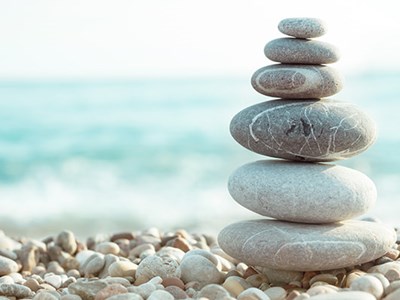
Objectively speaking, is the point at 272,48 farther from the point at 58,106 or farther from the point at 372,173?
the point at 58,106

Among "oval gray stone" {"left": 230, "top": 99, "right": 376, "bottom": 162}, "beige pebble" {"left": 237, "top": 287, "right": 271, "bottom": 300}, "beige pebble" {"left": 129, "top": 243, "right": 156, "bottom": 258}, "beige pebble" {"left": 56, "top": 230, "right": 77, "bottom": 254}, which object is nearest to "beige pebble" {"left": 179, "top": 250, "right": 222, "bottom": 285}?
"beige pebble" {"left": 237, "top": 287, "right": 271, "bottom": 300}

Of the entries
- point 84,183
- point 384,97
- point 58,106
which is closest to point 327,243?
point 84,183

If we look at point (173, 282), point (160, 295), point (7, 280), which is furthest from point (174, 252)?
point (160, 295)

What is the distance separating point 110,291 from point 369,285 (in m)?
1.37

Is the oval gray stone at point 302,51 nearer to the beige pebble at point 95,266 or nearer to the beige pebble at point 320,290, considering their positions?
the beige pebble at point 320,290

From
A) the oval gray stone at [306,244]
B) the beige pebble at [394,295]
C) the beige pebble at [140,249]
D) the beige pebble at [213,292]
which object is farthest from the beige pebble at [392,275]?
the beige pebble at [140,249]

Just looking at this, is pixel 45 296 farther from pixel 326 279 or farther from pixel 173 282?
pixel 326 279

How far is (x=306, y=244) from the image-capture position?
440 cm

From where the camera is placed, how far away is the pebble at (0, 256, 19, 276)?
18.5 ft

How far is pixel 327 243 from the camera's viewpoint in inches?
174

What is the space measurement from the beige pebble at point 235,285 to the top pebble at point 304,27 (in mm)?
1481

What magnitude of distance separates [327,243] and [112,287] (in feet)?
4.03

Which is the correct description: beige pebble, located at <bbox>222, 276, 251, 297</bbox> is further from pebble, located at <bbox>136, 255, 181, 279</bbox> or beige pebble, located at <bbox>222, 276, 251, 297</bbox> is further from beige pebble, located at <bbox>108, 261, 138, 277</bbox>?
beige pebble, located at <bbox>108, 261, 138, 277</bbox>

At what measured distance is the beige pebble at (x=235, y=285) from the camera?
14.4ft
